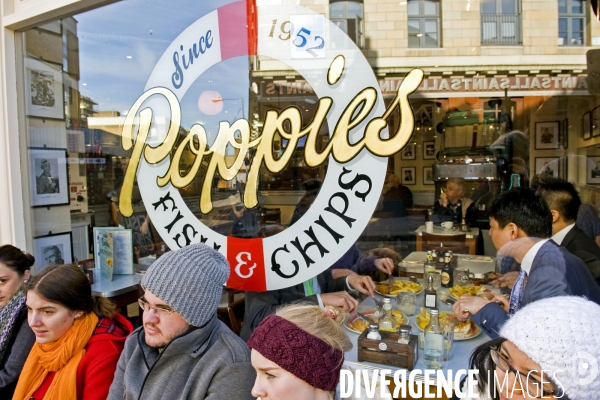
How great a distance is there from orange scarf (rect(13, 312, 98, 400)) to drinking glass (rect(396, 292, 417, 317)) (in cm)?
138

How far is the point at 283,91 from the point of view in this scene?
2354 millimetres

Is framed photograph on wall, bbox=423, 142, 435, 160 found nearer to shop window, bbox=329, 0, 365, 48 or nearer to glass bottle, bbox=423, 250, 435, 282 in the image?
glass bottle, bbox=423, 250, 435, 282

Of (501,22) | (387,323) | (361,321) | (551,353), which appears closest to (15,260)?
(361,321)

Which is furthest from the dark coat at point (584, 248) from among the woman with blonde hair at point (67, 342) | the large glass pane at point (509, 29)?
the woman with blonde hair at point (67, 342)

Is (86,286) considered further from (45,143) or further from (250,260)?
(45,143)

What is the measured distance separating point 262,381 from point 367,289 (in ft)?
4.10

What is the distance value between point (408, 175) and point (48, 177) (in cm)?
259

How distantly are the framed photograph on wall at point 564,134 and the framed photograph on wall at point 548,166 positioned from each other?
4.2 inches

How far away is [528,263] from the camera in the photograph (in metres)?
1.72

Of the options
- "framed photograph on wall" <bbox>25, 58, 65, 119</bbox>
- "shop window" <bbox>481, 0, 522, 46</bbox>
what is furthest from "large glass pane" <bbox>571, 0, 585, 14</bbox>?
"framed photograph on wall" <bbox>25, 58, 65, 119</bbox>

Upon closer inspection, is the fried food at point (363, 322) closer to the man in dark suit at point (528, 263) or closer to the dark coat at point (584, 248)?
the man in dark suit at point (528, 263)

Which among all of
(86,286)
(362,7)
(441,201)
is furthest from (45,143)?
(441,201)

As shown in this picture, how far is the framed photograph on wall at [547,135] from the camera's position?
2.85 metres

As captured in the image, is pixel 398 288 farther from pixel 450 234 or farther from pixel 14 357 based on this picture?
pixel 14 357
